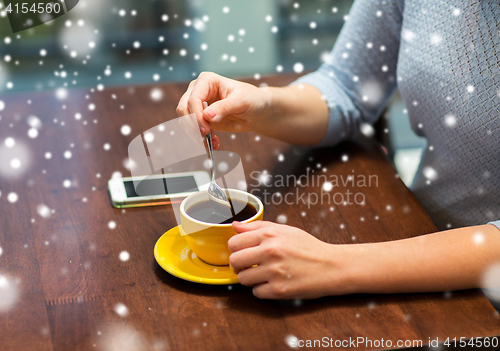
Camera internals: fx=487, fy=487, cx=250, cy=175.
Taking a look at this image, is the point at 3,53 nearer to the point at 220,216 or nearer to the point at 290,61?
the point at 290,61

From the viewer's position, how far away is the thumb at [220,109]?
2.51 ft

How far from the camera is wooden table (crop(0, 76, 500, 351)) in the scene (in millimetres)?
582

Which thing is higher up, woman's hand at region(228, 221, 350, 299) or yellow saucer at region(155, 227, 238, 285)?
woman's hand at region(228, 221, 350, 299)

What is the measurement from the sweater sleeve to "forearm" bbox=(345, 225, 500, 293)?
1.43 ft

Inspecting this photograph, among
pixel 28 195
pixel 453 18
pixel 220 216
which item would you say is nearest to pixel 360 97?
pixel 453 18

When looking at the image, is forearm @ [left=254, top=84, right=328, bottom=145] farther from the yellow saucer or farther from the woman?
the yellow saucer

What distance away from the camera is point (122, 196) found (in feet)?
2.82

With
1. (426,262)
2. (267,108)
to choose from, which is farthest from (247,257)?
(267,108)

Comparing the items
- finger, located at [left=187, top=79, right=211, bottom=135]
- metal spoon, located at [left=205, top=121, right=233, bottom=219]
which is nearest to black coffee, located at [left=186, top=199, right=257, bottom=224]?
metal spoon, located at [left=205, top=121, right=233, bottom=219]

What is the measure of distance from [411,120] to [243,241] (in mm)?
594

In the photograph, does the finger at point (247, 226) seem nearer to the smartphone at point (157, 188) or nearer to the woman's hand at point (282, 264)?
the woman's hand at point (282, 264)

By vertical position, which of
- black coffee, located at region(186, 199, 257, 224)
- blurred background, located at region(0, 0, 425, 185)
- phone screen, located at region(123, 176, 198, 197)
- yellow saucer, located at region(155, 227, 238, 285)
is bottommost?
blurred background, located at region(0, 0, 425, 185)

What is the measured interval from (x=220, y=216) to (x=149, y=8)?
332 cm

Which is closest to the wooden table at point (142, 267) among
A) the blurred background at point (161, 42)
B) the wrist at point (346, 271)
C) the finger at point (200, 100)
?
the wrist at point (346, 271)
